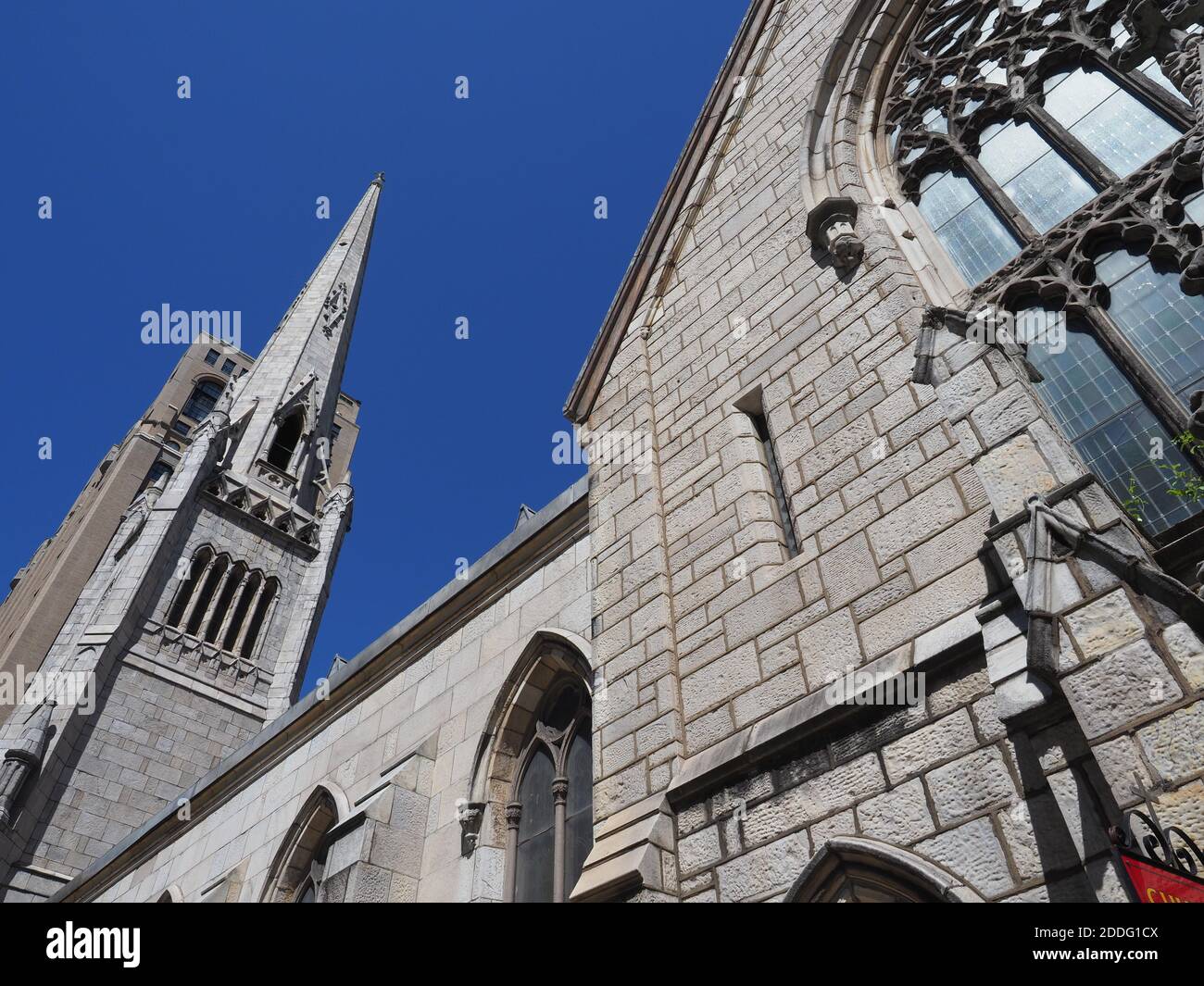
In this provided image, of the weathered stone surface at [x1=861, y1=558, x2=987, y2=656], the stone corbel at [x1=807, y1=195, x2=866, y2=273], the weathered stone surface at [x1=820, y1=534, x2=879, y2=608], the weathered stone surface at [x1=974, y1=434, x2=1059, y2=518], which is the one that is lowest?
the weathered stone surface at [x1=861, y1=558, x2=987, y2=656]

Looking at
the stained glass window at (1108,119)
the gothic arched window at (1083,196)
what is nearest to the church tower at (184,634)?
the gothic arched window at (1083,196)

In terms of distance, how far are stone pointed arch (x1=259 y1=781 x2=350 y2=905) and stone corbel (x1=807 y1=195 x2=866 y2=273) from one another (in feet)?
27.4

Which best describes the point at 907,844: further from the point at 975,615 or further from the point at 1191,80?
the point at 1191,80

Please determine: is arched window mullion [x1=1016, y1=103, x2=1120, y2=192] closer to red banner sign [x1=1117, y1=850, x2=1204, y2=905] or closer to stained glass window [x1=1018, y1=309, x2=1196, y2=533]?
stained glass window [x1=1018, y1=309, x2=1196, y2=533]

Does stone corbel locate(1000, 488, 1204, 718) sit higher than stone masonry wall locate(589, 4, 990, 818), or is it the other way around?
stone masonry wall locate(589, 4, 990, 818)

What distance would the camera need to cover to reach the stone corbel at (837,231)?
299 inches

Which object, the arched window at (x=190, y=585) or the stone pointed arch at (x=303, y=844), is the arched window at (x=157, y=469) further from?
the stone pointed arch at (x=303, y=844)

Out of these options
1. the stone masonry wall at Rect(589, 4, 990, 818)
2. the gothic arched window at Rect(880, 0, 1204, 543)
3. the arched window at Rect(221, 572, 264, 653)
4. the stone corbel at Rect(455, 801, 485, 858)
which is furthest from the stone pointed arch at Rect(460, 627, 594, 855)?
the arched window at Rect(221, 572, 264, 653)

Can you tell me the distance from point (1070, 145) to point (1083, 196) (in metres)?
0.64

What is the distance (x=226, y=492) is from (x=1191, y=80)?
96.6 ft

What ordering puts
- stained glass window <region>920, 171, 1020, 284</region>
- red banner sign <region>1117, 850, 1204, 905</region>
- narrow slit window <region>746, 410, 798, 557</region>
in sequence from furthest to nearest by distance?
stained glass window <region>920, 171, 1020, 284</region> < narrow slit window <region>746, 410, 798, 557</region> < red banner sign <region>1117, 850, 1204, 905</region>

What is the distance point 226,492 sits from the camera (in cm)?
3064

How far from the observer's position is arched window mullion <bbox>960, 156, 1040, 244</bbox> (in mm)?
7551

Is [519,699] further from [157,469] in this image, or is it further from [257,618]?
[157,469]
